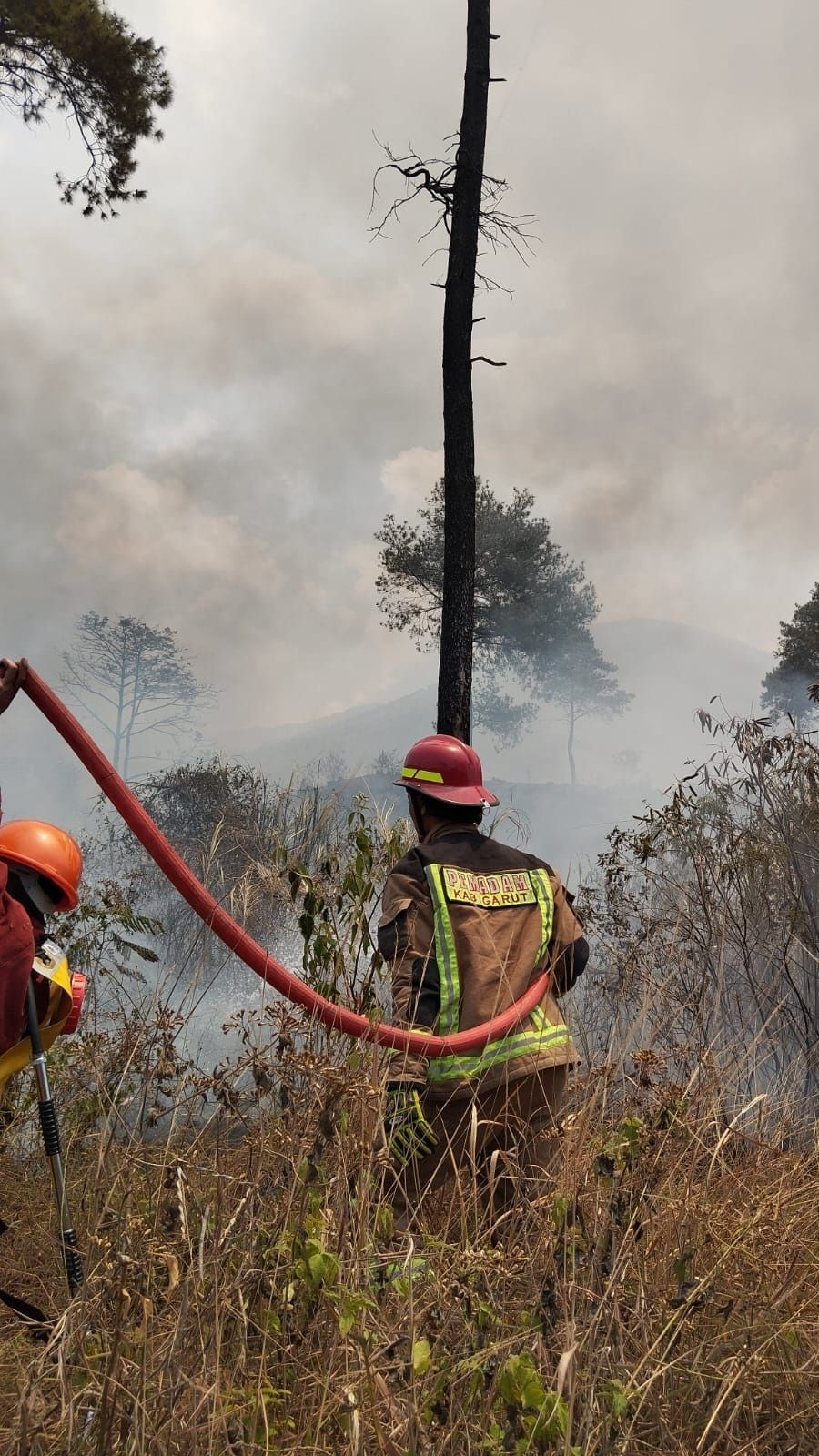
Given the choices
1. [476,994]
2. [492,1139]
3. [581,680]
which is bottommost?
[492,1139]

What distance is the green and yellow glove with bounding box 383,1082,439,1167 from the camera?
3197 mm

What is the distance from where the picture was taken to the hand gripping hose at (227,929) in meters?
3.15

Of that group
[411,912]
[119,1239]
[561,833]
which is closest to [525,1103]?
[411,912]

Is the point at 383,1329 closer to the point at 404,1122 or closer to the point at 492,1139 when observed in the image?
the point at 404,1122

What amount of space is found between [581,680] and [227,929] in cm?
4946

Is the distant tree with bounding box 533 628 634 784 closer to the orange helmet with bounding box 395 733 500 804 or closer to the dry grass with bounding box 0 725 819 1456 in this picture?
the orange helmet with bounding box 395 733 500 804

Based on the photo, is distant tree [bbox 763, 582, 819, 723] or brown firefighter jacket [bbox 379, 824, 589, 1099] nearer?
brown firefighter jacket [bbox 379, 824, 589, 1099]

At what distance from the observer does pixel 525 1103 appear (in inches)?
143

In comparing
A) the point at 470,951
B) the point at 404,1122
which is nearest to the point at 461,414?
the point at 470,951

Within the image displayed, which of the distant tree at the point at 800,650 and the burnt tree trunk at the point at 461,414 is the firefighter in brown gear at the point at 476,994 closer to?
the burnt tree trunk at the point at 461,414

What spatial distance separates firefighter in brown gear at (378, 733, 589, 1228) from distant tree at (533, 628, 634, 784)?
43492mm

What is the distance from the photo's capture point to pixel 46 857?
10.5ft

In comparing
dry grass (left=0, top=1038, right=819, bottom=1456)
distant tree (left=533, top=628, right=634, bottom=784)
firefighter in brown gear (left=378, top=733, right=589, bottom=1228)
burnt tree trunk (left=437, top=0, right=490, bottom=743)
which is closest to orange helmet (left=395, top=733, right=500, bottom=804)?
firefighter in brown gear (left=378, top=733, right=589, bottom=1228)

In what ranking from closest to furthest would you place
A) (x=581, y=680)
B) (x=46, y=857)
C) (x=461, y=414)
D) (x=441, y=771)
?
(x=46, y=857) < (x=441, y=771) < (x=461, y=414) < (x=581, y=680)
